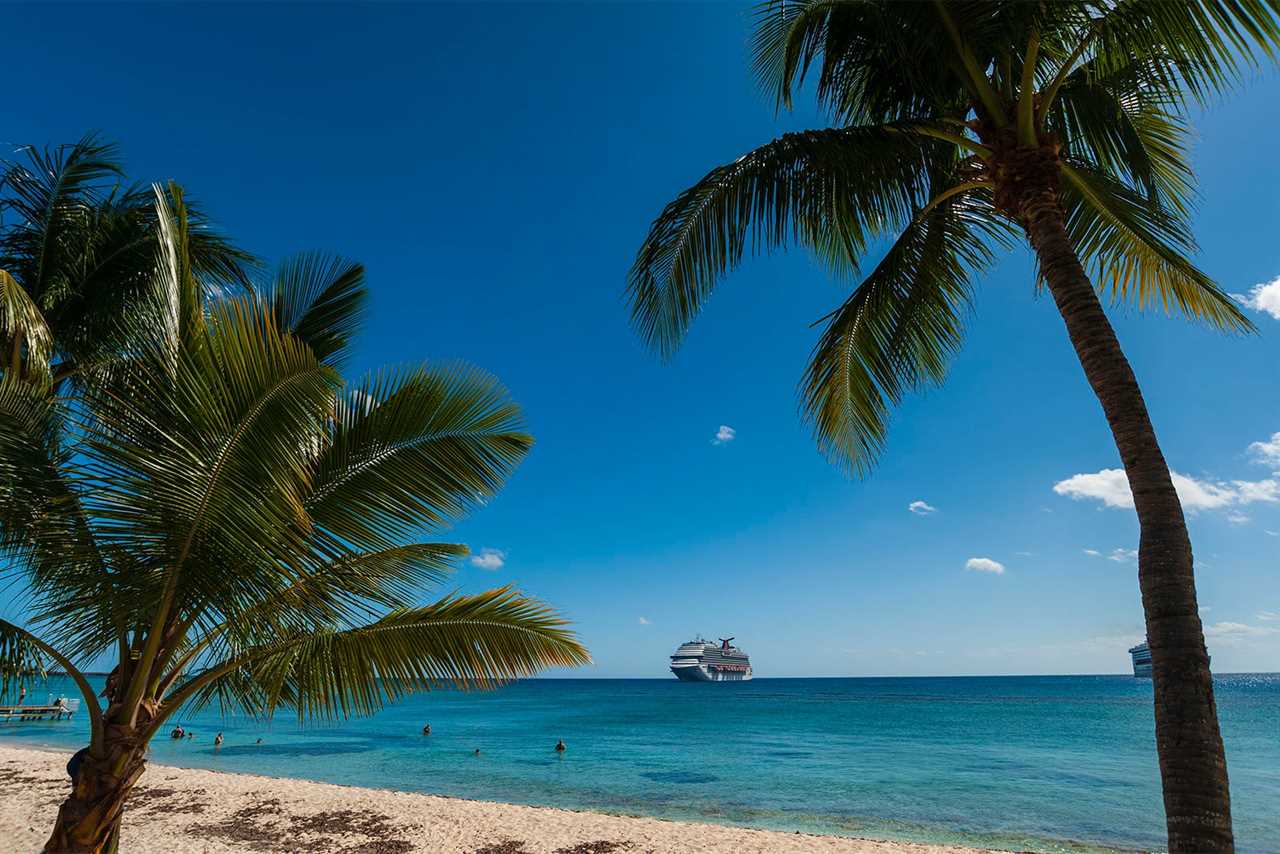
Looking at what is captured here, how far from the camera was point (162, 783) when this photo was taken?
1471 centimetres

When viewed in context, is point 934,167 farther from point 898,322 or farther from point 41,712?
point 41,712

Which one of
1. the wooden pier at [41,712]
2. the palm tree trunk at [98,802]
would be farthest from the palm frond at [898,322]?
the wooden pier at [41,712]

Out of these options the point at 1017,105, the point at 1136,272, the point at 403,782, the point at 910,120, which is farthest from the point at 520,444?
the point at 403,782

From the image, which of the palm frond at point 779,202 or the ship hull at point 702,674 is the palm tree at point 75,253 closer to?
the palm frond at point 779,202

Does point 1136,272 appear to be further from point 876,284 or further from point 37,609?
point 37,609

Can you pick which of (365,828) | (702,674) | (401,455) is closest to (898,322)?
(401,455)

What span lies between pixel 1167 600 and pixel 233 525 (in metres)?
4.37

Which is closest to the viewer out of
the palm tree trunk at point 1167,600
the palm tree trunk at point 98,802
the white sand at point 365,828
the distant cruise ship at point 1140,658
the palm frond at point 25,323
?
the palm tree trunk at point 1167,600

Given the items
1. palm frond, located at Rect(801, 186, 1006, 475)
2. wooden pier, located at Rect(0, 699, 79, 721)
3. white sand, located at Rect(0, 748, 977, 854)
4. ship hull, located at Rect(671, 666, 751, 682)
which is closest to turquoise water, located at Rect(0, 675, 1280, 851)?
→ wooden pier, located at Rect(0, 699, 79, 721)

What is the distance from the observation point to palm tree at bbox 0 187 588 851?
3.36 metres

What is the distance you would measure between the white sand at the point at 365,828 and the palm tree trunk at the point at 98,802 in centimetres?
613

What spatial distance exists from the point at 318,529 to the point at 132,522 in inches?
40.4

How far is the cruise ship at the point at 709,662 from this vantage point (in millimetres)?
93438

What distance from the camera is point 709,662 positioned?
3708 inches
